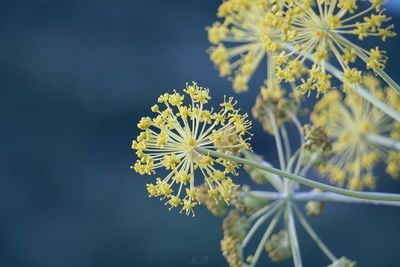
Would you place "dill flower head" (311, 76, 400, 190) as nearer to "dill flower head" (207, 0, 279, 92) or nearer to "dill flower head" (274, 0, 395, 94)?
"dill flower head" (207, 0, 279, 92)

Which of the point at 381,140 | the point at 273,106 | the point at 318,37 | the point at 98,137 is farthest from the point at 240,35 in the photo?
the point at 98,137

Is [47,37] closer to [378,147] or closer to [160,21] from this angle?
[160,21]

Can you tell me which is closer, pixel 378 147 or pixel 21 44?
pixel 378 147

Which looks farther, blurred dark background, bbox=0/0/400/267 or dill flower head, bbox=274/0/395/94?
blurred dark background, bbox=0/0/400/267

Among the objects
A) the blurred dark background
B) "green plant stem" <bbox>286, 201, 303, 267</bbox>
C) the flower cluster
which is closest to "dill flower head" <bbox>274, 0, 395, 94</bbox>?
the flower cluster

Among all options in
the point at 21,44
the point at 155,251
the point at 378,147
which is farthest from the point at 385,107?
the point at 21,44

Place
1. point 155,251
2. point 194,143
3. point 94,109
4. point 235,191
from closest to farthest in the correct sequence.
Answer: point 194,143 < point 235,191 < point 155,251 < point 94,109
